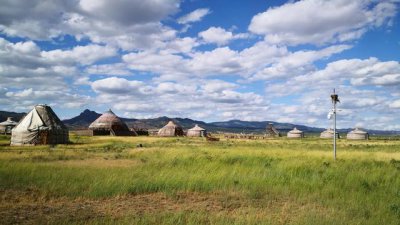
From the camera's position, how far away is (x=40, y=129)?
44.9 metres

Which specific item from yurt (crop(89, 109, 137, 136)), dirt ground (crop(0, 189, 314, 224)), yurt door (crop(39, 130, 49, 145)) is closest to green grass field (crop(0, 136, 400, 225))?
dirt ground (crop(0, 189, 314, 224))

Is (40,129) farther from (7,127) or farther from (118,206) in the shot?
(118,206)

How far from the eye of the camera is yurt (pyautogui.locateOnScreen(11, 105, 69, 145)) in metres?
44.3

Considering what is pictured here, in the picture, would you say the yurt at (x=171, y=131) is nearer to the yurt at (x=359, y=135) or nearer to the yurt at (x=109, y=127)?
the yurt at (x=109, y=127)

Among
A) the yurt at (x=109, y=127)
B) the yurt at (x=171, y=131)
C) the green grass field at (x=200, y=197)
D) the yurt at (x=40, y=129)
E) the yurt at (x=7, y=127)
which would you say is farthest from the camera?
the yurt at (x=171, y=131)

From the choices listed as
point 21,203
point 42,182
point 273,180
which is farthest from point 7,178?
point 273,180

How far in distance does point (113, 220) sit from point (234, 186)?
5.72m

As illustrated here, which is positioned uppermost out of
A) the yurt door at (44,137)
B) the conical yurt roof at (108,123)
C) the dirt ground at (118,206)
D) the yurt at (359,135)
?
the conical yurt roof at (108,123)

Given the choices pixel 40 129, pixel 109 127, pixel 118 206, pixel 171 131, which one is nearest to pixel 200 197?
pixel 118 206

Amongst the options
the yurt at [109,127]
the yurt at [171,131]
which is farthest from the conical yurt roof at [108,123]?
the yurt at [171,131]

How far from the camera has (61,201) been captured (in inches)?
417

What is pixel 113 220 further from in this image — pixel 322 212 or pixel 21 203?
pixel 322 212

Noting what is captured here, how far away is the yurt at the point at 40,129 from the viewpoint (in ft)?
145

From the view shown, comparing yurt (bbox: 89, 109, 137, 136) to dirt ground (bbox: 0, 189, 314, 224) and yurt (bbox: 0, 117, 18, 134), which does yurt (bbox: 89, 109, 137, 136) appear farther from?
dirt ground (bbox: 0, 189, 314, 224)
